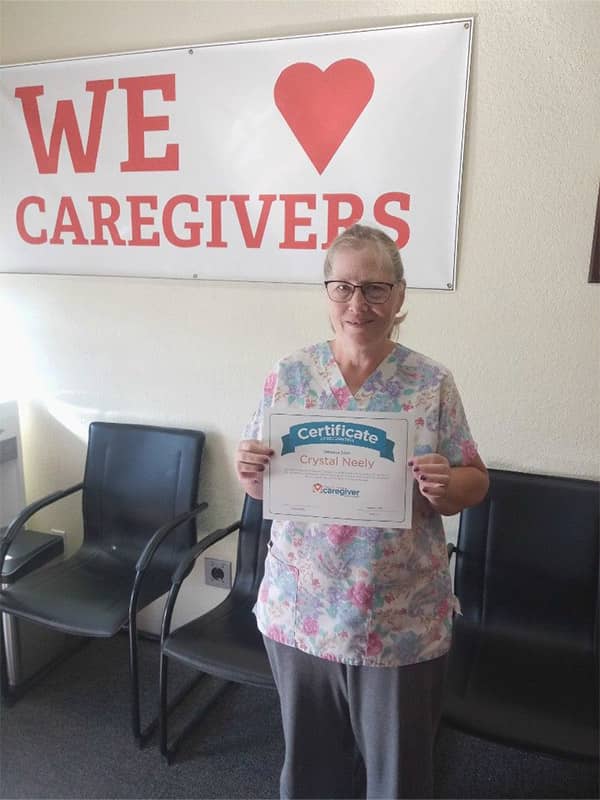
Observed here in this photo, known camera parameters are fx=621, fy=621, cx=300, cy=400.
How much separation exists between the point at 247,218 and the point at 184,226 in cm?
24

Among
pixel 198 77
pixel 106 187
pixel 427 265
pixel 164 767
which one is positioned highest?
pixel 198 77

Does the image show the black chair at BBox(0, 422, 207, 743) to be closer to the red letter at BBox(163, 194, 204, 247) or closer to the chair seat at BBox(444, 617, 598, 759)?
the red letter at BBox(163, 194, 204, 247)

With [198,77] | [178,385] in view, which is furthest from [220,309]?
[198,77]

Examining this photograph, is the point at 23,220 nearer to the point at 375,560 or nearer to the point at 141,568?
the point at 141,568

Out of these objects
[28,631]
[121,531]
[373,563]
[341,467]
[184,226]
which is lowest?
[28,631]

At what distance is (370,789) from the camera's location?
4.23 ft

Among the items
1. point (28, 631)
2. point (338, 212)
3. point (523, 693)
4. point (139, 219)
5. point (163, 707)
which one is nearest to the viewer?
point (523, 693)

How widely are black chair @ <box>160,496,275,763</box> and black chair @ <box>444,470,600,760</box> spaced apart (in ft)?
1.76

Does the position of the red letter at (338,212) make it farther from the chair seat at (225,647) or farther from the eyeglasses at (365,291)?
the chair seat at (225,647)

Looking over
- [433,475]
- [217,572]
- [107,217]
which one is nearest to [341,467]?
[433,475]

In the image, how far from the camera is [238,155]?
2010mm

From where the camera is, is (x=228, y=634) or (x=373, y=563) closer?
(x=373, y=563)

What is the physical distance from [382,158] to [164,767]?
1.93 metres

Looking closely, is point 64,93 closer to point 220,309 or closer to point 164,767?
point 220,309
